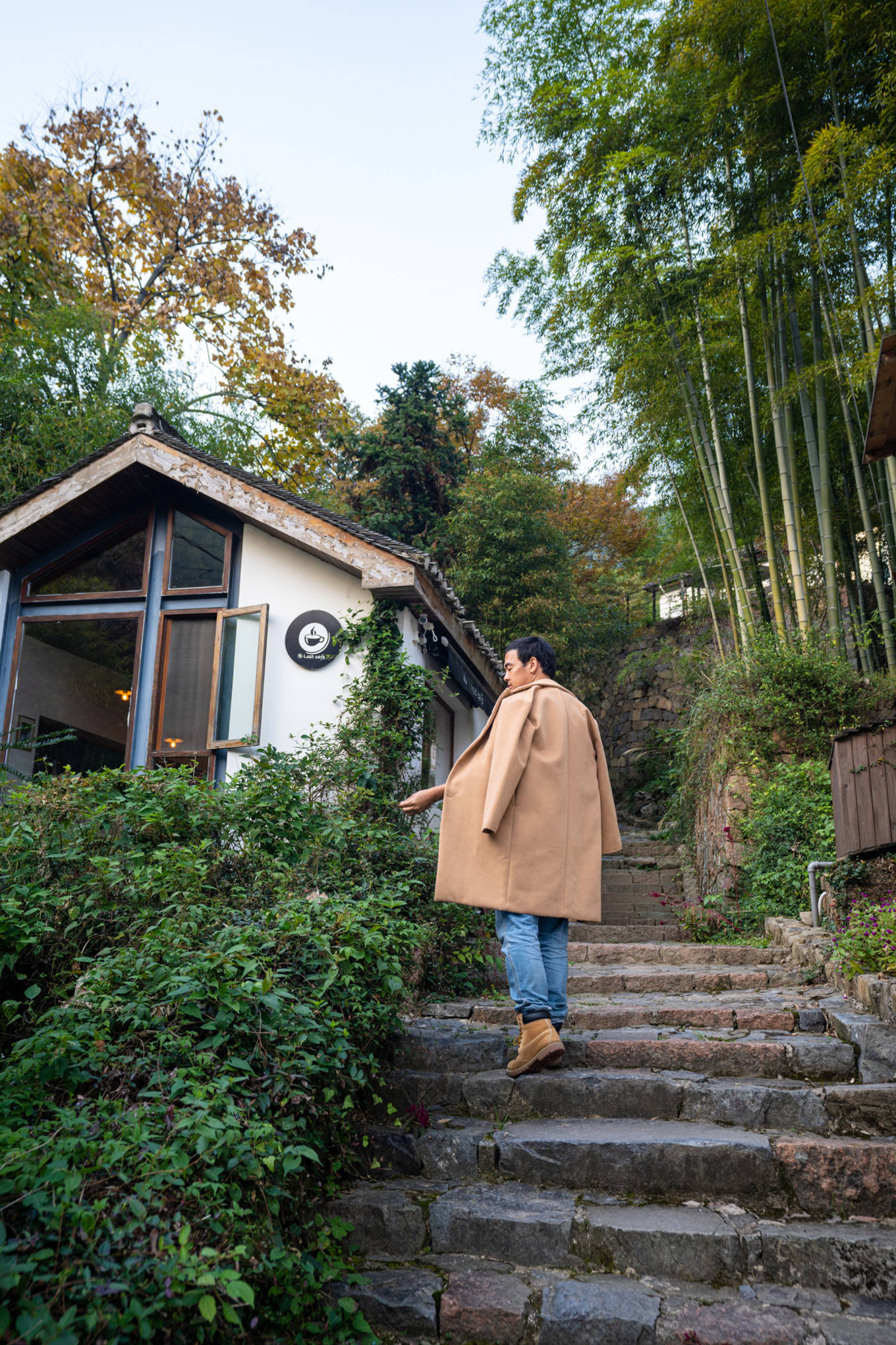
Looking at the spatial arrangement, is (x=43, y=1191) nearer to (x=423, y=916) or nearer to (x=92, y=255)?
(x=423, y=916)

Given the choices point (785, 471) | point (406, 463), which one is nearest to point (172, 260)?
point (406, 463)

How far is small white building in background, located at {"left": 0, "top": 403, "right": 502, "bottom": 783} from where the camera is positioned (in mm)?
7520

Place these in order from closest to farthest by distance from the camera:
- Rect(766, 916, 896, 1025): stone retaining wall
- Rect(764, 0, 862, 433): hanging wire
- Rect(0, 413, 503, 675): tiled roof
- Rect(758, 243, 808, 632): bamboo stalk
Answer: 1. Rect(766, 916, 896, 1025): stone retaining wall
2. Rect(764, 0, 862, 433): hanging wire
3. Rect(0, 413, 503, 675): tiled roof
4. Rect(758, 243, 808, 632): bamboo stalk

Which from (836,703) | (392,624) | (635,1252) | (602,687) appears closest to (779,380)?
A: (836,703)

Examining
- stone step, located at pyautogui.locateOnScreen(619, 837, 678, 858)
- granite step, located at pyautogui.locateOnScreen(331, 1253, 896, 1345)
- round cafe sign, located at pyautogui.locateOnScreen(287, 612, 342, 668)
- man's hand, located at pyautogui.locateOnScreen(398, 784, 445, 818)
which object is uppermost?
round cafe sign, located at pyautogui.locateOnScreen(287, 612, 342, 668)

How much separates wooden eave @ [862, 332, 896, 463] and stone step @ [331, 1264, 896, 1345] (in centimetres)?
300

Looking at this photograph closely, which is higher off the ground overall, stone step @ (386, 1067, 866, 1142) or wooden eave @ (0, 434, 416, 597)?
wooden eave @ (0, 434, 416, 597)

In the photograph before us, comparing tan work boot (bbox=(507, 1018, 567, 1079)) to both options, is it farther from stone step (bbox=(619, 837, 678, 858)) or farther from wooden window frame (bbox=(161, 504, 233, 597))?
stone step (bbox=(619, 837, 678, 858))

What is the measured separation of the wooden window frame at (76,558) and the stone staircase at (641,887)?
17.2 ft

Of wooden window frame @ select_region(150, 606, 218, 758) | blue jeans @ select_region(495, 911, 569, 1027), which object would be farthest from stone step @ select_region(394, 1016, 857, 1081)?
wooden window frame @ select_region(150, 606, 218, 758)

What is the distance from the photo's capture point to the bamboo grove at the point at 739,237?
21.4 feet

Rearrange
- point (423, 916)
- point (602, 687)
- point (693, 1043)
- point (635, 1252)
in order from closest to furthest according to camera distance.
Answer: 1. point (635, 1252)
2. point (693, 1043)
3. point (423, 916)
4. point (602, 687)

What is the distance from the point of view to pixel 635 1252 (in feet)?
7.78

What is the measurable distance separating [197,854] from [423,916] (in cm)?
148
